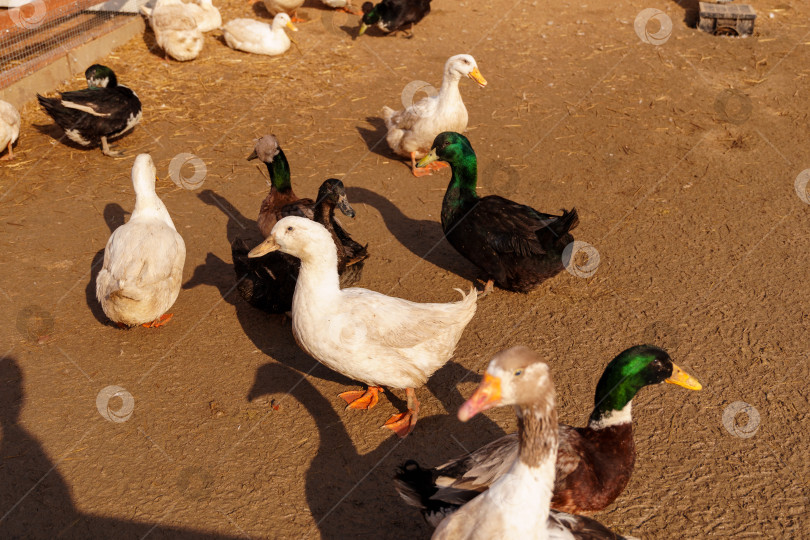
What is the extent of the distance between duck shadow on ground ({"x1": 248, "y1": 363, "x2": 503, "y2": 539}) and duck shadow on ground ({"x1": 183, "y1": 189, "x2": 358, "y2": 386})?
0.52 ft

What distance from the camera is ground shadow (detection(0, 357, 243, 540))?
3.77 meters

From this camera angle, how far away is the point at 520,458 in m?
2.86

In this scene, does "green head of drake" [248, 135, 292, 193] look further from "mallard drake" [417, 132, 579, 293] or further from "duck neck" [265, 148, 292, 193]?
"mallard drake" [417, 132, 579, 293]

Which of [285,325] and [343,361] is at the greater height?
[343,361]

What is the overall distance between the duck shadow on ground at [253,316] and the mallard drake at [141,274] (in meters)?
0.52

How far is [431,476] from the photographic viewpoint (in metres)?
3.47

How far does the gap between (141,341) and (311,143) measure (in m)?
3.63

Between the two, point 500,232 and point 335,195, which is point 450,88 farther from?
point 335,195

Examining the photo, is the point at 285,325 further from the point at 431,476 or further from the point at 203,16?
the point at 203,16

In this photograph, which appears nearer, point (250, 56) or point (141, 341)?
point (141, 341)

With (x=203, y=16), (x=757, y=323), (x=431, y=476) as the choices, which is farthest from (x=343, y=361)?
(x=203, y=16)

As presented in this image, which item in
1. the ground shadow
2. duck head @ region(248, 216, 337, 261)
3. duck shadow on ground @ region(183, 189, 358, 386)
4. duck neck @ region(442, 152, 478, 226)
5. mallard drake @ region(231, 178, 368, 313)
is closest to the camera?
the ground shadow

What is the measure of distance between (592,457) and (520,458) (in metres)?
0.96

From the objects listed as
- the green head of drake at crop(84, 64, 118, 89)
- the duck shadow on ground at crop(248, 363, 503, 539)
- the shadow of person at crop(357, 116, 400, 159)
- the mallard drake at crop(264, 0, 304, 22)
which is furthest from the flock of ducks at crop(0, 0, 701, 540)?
the mallard drake at crop(264, 0, 304, 22)
